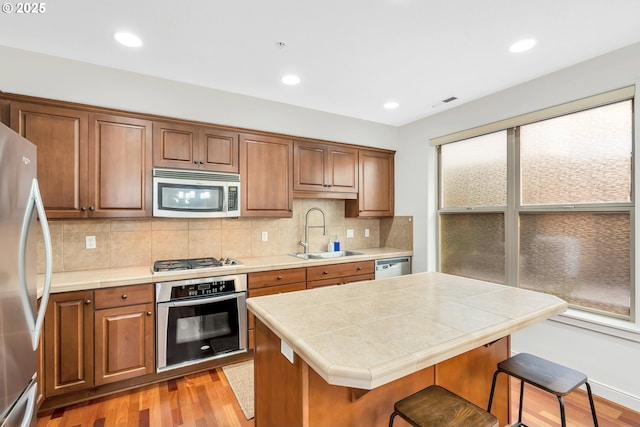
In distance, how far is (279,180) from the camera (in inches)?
128

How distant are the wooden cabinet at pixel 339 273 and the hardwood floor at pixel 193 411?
122 cm

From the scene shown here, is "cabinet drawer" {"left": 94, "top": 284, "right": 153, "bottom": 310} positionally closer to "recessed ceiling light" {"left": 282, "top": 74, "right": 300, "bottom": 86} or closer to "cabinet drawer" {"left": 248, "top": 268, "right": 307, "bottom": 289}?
"cabinet drawer" {"left": 248, "top": 268, "right": 307, "bottom": 289}

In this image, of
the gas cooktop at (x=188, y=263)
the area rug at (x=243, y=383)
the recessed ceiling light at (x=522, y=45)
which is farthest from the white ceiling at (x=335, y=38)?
the area rug at (x=243, y=383)

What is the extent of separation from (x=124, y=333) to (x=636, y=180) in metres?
3.90

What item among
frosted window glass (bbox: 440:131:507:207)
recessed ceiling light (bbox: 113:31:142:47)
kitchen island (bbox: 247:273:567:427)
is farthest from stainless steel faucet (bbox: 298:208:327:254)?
recessed ceiling light (bbox: 113:31:142:47)

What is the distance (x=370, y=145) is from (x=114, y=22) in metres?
2.86

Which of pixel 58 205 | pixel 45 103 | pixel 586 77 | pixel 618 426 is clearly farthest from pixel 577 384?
pixel 45 103

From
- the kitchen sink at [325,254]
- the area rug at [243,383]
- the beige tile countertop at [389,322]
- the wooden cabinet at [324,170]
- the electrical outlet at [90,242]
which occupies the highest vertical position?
the wooden cabinet at [324,170]

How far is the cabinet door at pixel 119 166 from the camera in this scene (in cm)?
240

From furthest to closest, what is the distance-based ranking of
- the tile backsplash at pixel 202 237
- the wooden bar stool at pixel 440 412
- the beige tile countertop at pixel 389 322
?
the tile backsplash at pixel 202 237 → the wooden bar stool at pixel 440 412 → the beige tile countertop at pixel 389 322

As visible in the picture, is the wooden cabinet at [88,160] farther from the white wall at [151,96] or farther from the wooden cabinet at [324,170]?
the wooden cabinet at [324,170]

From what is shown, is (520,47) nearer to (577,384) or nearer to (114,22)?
(577,384)

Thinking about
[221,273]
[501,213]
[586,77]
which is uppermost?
[586,77]

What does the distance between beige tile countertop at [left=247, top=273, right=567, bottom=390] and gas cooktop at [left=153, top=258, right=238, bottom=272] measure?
4.07 feet
